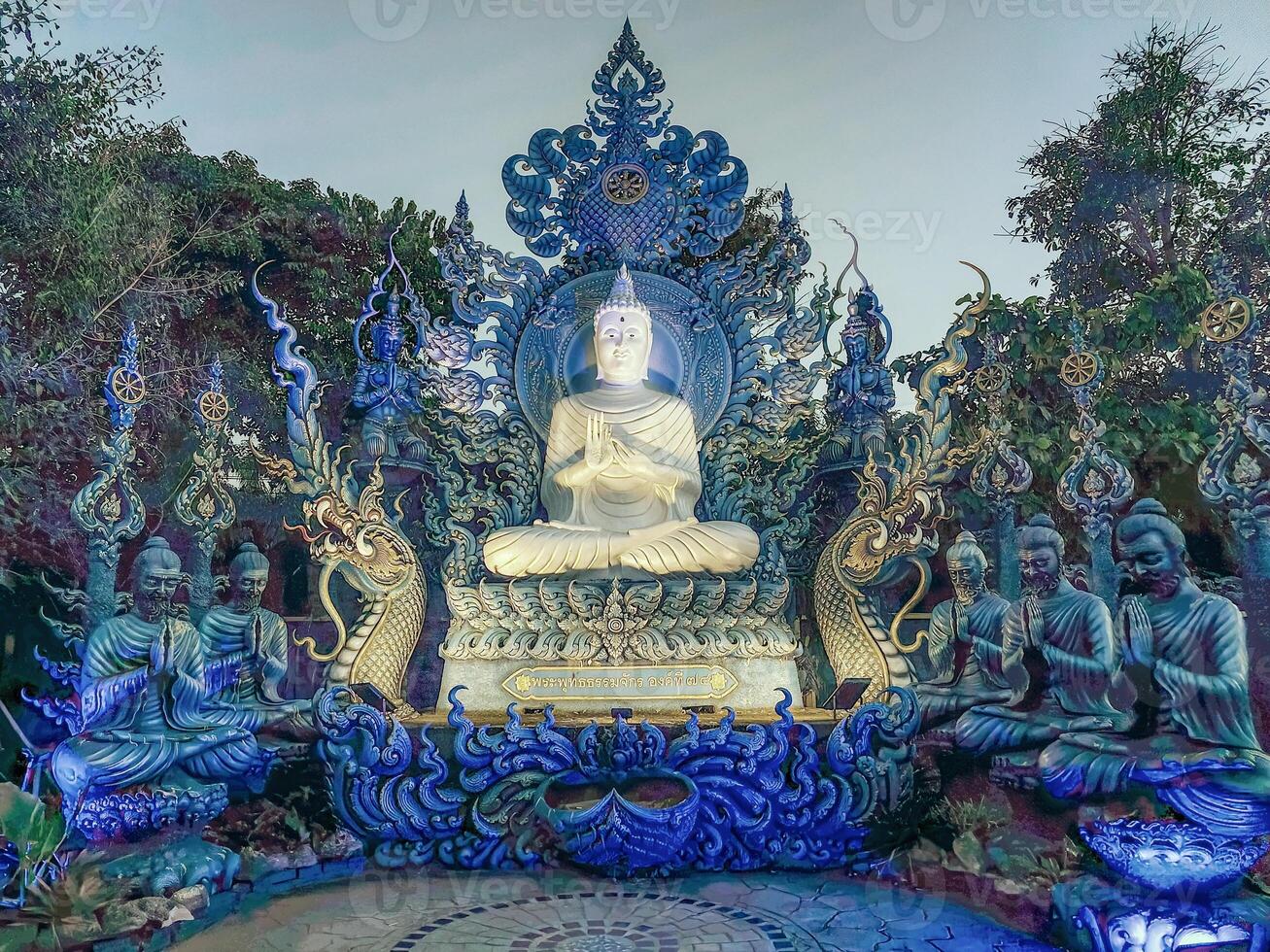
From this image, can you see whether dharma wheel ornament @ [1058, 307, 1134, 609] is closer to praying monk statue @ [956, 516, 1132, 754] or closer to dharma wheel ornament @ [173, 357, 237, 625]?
praying monk statue @ [956, 516, 1132, 754]

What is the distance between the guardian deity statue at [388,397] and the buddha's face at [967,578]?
3.93 meters

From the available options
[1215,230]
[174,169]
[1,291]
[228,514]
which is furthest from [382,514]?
[1215,230]

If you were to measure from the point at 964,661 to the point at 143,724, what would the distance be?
206 inches

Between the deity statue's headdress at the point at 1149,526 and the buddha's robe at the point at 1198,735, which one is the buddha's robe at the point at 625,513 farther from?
the buddha's robe at the point at 1198,735

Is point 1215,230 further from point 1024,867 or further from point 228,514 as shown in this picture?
point 228,514

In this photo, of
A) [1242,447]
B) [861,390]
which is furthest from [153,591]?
[1242,447]

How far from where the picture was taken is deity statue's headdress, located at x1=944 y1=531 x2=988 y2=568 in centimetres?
655

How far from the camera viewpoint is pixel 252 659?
6762 mm

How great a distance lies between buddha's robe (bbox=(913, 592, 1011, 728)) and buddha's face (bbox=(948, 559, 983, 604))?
50 mm

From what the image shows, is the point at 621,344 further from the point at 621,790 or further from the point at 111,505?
the point at 111,505

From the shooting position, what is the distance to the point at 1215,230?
7820 millimetres

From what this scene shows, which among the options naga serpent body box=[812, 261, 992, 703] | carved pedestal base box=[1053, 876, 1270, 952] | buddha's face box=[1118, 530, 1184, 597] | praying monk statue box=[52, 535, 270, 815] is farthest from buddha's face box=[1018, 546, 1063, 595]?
praying monk statue box=[52, 535, 270, 815]

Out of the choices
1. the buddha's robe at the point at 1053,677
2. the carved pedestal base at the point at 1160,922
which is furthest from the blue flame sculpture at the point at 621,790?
the carved pedestal base at the point at 1160,922

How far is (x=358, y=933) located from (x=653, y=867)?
6.09 feet
